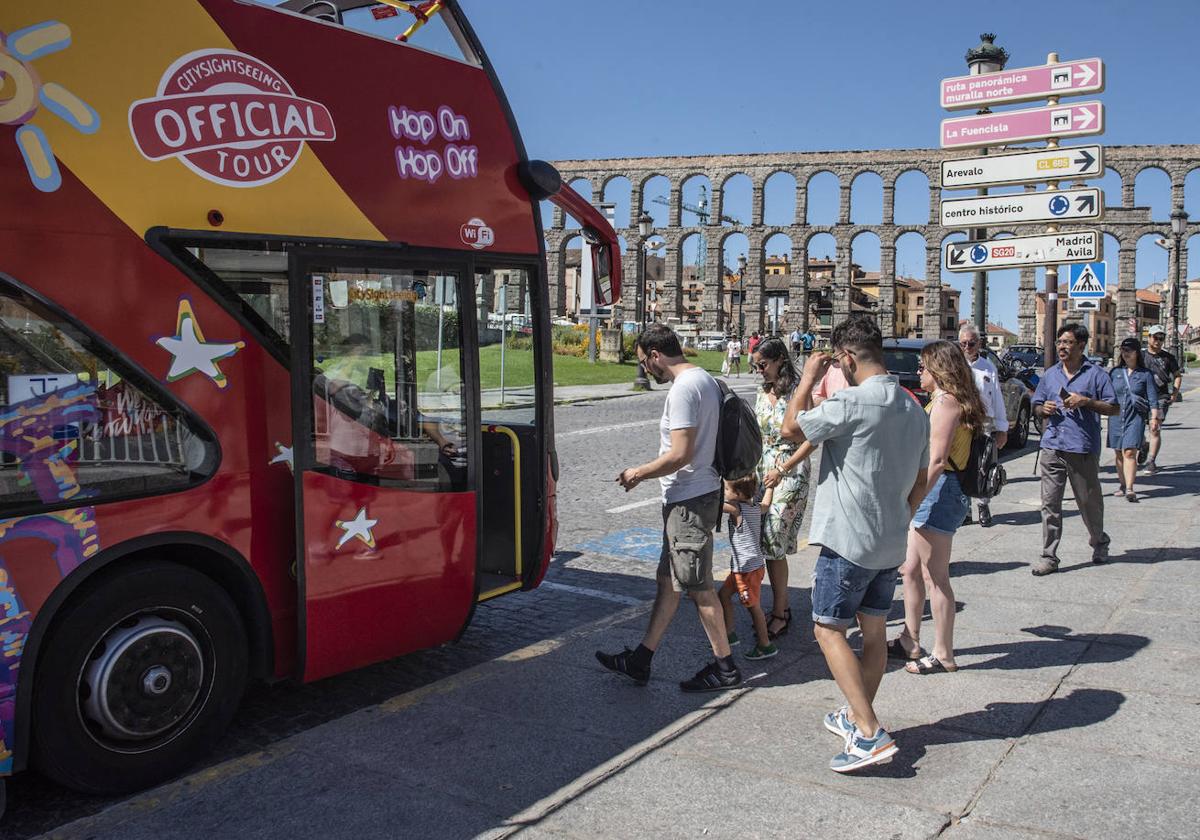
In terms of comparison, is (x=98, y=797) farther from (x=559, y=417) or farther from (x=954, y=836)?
(x=559, y=417)

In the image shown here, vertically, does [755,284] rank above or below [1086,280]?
above

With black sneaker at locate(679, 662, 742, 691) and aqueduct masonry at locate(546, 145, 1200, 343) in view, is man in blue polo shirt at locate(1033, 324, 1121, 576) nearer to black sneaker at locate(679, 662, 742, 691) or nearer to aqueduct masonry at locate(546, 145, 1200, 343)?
black sneaker at locate(679, 662, 742, 691)

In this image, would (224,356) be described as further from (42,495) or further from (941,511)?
(941,511)

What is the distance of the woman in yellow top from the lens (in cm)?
510

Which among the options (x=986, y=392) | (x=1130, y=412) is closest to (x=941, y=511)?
(x=986, y=392)

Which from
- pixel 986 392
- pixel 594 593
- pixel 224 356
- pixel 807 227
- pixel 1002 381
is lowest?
pixel 594 593

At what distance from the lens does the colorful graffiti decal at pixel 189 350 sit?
3918mm

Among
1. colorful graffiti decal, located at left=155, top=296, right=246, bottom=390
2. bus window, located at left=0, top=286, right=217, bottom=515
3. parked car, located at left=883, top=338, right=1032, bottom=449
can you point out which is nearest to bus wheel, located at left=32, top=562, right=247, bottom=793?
bus window, located at left=0, top=286, right=217, bottom=515

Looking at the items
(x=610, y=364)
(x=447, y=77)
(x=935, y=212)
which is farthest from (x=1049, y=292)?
(x=935, y=212)

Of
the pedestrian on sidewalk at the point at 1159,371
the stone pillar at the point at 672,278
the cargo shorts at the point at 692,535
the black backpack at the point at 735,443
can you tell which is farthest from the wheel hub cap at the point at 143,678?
the stone pillar at the point at 672,278

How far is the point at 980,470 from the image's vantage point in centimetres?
536

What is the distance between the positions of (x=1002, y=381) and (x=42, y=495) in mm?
15071

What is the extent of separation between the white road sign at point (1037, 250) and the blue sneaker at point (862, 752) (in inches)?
340

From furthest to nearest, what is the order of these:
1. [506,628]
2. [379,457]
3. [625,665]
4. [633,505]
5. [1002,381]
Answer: [1002,381] → [633,505] → [506,628] → [625,665] → [379,457]
